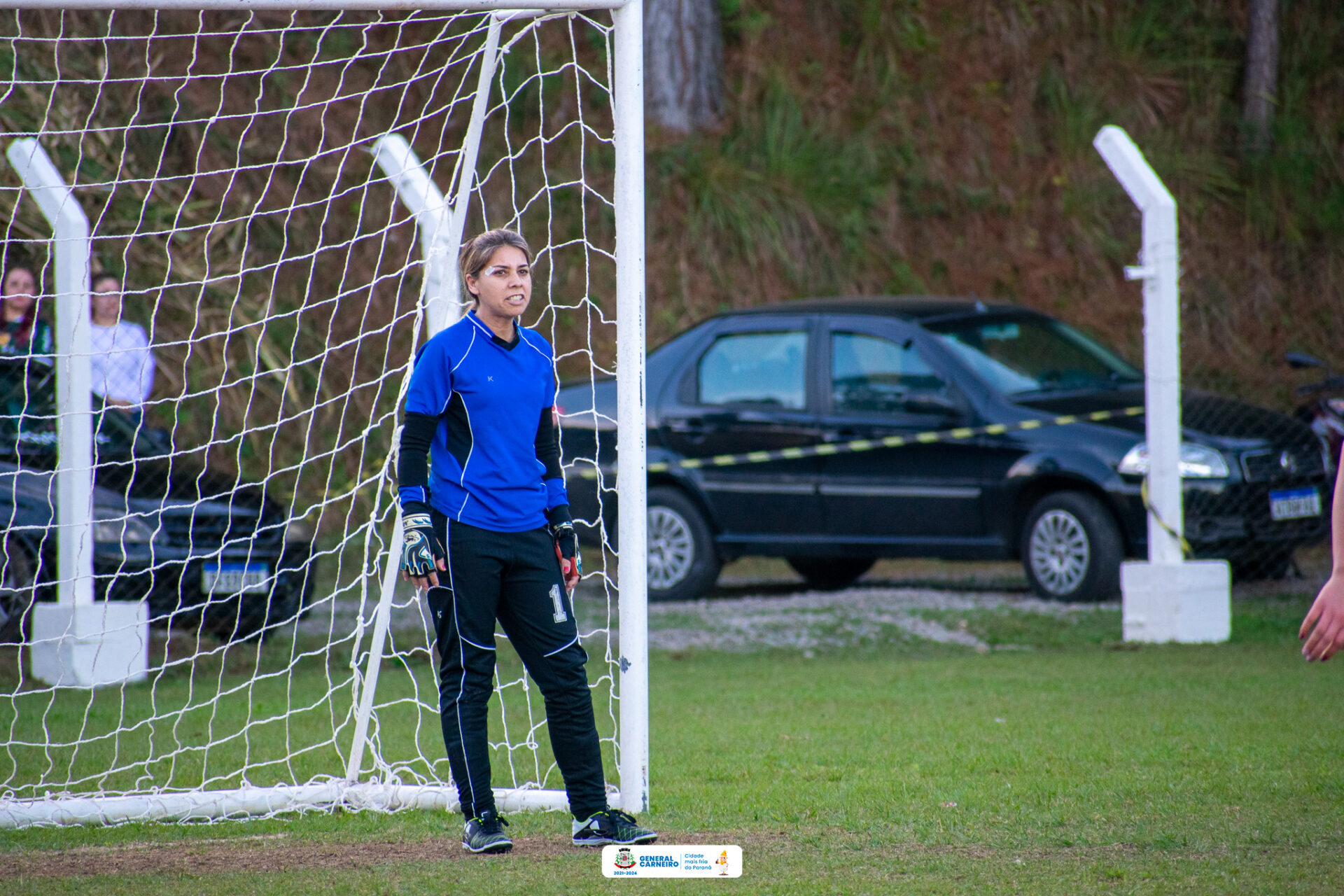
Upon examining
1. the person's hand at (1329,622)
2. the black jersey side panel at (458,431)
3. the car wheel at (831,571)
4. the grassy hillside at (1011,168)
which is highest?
the grassy hillside at (1011,168)

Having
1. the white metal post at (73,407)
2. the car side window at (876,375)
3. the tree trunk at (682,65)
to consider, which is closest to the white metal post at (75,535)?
the white metal post at (73,407)

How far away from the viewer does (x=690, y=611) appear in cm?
1044

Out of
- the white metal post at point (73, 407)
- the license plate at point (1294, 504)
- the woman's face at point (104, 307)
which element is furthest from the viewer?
the license plate at point (1294, 504)

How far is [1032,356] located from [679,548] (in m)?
2.84

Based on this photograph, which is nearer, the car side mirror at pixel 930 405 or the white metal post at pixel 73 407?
the white metal post at pixel 73 407

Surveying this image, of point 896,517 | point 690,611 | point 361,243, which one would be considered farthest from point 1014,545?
point 361,243

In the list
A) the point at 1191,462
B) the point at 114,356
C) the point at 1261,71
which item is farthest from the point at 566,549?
the point at 1261,71

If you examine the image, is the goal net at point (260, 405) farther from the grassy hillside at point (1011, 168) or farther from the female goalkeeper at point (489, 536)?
the grassy hillside at point (1011, 168)

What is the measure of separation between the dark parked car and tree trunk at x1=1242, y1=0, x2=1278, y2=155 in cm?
1403

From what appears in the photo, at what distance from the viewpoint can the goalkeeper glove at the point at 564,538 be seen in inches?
197

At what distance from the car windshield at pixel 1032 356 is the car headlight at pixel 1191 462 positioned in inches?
36.2

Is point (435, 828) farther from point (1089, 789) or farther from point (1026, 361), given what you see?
point (1026, 361)

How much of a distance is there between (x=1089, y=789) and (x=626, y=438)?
2016mm

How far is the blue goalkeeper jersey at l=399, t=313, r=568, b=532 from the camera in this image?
4.81 m
